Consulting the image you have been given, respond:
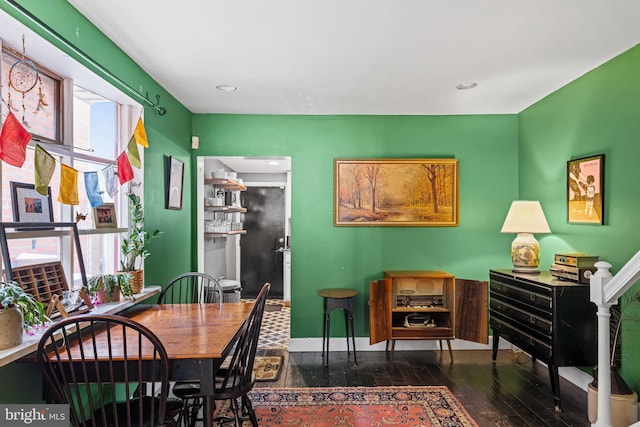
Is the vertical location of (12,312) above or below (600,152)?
below

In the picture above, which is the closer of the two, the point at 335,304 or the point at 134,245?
the point at 134,245

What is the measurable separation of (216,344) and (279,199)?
4.97 meters

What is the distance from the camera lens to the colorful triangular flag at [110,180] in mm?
2482

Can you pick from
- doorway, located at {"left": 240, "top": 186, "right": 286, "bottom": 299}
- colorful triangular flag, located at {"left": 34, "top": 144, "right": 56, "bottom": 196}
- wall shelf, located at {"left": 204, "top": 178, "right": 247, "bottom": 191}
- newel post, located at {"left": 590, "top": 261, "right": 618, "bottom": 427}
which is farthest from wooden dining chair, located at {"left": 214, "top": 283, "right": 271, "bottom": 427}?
doorway, located at {"left": 240, "top": 186, "right": 286, "bottom": 299}

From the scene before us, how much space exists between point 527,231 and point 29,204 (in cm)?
362

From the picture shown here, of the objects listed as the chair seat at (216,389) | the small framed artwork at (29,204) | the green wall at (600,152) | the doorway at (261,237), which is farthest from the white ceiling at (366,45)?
the doorway at (261,237)

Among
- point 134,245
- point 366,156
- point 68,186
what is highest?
point 366,156

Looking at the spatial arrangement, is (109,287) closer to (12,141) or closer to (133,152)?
(133,152)

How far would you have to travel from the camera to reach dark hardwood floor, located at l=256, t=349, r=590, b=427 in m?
2.80

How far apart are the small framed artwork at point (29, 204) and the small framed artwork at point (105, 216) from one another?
0.44 m

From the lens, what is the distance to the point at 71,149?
2.29 metres

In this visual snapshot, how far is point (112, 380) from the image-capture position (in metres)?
1.60

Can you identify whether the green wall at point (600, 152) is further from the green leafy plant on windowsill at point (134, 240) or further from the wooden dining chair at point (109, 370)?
the green leafy plant on windowsill at point (134, 240)

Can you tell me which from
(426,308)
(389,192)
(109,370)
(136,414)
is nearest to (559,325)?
(426,308)
